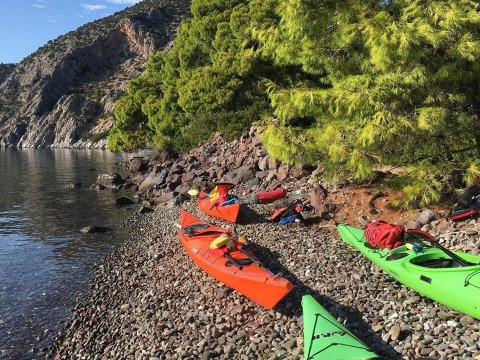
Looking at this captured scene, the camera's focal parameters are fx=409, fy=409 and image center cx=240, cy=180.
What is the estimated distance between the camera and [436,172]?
1147 centimetres

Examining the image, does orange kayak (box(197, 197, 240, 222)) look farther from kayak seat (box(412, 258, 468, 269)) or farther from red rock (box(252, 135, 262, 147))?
kayak seat (box(412, 258, 468, 269))

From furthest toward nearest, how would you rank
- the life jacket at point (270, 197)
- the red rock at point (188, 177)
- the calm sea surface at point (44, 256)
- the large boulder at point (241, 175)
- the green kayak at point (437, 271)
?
the red rock at point (188, 177) → the large boulder at point (241, 175) → the life jacket at point (270, 197) → the calm sea surface at point (44, 256) → the green kayak at point (437, 271)

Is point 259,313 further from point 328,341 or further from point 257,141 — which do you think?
point 257,141

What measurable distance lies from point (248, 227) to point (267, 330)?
7.20 m

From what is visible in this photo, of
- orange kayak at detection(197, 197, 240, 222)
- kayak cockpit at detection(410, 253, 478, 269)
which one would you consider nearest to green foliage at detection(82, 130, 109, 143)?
orange kayak at detection(197, 197, 240, 222)

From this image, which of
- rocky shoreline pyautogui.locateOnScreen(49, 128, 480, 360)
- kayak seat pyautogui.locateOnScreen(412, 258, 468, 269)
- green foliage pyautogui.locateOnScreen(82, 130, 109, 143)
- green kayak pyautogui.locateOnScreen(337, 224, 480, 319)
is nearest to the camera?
green kayak pyautogui.locateOnScreen(337, 224, 480, 319)

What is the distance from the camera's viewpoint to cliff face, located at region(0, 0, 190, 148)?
456ft

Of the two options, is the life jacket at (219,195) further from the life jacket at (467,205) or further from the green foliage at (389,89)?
the life jacket at (467,205)

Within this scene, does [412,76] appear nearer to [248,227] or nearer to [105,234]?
[248,227]

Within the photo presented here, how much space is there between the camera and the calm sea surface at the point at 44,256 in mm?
10508

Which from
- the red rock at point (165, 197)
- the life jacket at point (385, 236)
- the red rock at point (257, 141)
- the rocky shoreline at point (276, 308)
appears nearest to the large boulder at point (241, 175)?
the red rock at point (257, 141)

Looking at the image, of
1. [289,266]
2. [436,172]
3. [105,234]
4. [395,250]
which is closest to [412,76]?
[436,172]

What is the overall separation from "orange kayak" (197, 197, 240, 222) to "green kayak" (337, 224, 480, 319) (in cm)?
619

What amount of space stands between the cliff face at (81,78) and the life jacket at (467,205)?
13289cm
